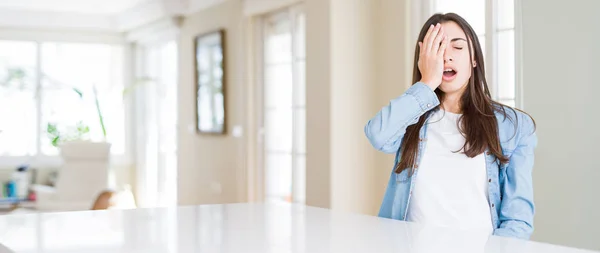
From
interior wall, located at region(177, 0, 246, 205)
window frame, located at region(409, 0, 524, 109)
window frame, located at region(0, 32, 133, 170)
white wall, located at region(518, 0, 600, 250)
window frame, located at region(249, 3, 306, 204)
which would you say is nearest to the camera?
white wall, located at region(518, 0, 600, 250)

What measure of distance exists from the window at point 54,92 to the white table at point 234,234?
25.6 ft

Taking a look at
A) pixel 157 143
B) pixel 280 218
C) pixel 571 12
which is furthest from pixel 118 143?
pixel 280 218

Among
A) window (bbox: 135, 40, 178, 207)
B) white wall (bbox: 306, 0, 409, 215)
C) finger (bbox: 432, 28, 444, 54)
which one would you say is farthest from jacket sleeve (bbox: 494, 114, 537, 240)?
window (bbox: 135, 40, 178, 207)

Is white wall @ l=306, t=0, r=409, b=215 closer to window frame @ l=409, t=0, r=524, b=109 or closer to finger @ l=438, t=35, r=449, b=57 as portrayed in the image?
window frame @ l=409, t=0, r=524, b=109

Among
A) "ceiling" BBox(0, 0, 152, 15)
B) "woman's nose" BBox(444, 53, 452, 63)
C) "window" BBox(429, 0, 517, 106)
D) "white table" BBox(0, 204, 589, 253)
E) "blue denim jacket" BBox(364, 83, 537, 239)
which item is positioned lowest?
"white table" BBox(0, 204, 589, 253)

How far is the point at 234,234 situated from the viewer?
4.61ft

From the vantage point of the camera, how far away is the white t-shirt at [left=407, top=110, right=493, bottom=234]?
5.92 feet

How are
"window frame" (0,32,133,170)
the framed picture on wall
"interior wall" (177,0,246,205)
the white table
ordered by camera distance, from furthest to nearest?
"window frame" (0,32,133,170) → the framed picture on wall → "interior wall" (177,0,246,205) → the white table

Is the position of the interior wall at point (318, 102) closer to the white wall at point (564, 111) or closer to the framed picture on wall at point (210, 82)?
the white wall at point (564, 111)

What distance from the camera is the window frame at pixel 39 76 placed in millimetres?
8930

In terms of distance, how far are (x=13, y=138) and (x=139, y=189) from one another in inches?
65.7

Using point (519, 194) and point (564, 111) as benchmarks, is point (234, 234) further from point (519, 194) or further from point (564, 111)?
point (564, 111)

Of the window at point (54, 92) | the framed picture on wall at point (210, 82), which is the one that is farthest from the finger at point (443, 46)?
the window at point (54, 92)

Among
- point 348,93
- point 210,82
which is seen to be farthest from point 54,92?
point 348,93
